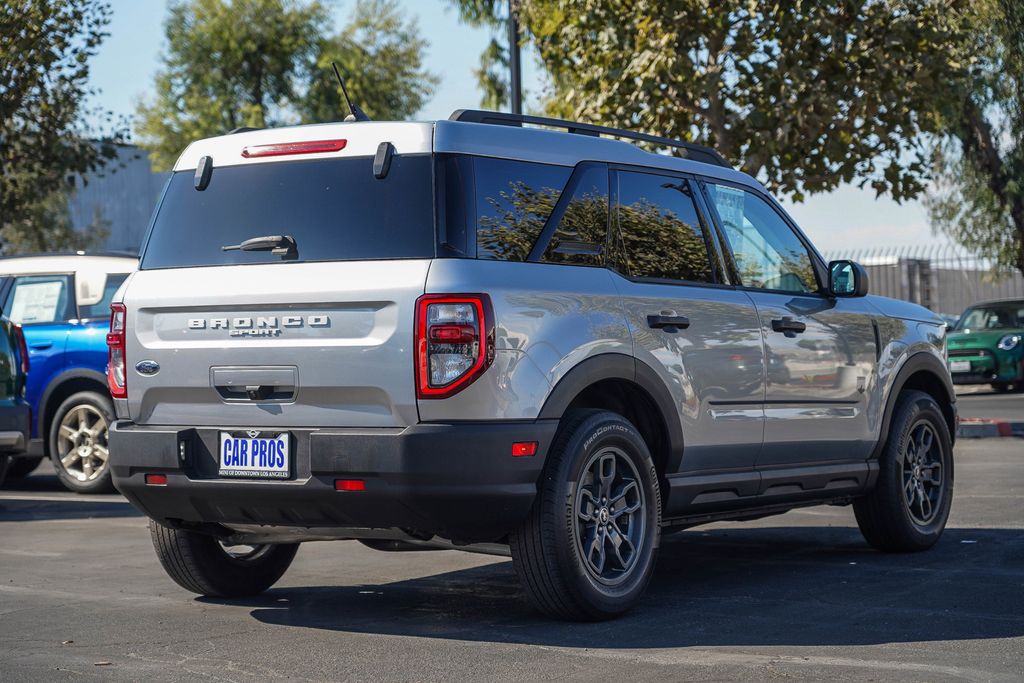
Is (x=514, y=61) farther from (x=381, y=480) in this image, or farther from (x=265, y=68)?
(x=265, y=68)

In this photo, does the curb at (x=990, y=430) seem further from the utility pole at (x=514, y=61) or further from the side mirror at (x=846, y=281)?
the side mirror at (x=846, y=281)

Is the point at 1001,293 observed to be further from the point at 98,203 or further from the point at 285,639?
the point at 285,639

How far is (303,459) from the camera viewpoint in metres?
5.73

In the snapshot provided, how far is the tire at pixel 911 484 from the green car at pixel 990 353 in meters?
16.8

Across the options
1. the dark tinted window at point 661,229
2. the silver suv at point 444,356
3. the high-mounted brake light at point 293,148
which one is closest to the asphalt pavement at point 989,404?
the dark tinted window at point 661,229

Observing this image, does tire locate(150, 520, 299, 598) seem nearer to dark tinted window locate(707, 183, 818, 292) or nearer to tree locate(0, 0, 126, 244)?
dark tinted window locate(707, 183, 818, 292)

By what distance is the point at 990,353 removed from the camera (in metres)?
24.9

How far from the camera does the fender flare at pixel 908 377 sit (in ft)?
26.4

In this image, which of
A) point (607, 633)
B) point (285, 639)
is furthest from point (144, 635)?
point (607, 633)

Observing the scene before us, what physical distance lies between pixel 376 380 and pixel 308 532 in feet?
2.89

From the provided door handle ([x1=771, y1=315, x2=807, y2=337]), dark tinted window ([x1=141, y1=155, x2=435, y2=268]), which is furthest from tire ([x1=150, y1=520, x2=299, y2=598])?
door handle ([x1=771, y1=315, x2=807, y2=337])

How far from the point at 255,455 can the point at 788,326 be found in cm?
278

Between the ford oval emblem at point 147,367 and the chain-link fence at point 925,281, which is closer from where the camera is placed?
the ford oval emblem at point 147,367

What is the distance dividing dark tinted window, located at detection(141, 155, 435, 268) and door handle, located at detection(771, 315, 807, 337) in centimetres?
218
